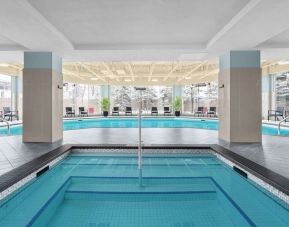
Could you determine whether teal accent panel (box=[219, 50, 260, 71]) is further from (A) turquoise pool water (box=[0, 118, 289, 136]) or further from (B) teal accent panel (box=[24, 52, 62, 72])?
(A) turquoise pool water (box=[0, 118, 289, 136])

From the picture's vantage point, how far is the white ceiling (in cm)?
380

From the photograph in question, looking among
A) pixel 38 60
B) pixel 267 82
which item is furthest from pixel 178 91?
pixel 38 60

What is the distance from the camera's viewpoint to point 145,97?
20797 mm

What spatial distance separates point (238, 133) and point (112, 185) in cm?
400

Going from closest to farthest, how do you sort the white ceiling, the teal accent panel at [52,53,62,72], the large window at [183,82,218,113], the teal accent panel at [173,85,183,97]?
the white ceiling
the teal accent panel at [52,53,62,72]
the large window at [183,82,218,113]
the teal accent panel at [173,85,183,97]

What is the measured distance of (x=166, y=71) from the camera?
51.4 ft

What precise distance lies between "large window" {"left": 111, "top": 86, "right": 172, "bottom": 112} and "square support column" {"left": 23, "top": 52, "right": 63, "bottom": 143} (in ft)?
45.7

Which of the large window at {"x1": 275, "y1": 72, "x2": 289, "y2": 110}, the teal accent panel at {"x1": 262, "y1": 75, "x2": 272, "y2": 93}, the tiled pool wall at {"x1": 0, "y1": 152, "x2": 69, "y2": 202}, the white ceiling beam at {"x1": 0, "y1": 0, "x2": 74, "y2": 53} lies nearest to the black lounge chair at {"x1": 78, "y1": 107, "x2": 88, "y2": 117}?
the white ceiling beam at {"x1": 0, "y1": 0, "x2": 74, "y2": 53}

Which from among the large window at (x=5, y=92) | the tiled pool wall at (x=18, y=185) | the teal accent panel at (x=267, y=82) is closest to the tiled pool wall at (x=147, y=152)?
the tiled pool wall at (x=18, y=185)

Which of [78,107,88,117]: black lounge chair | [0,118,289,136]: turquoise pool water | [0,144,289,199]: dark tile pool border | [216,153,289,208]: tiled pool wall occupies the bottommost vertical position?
[216,153,289,208]: tiled pool wall

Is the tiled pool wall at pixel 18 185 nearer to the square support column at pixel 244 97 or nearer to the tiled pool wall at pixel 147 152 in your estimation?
the tiled pool wall at pixel 147 152

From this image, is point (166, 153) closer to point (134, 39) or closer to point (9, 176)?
point (134, 39)

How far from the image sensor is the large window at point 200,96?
1866cm

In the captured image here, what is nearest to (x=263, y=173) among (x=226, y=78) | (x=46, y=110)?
(x=226, y=78)
